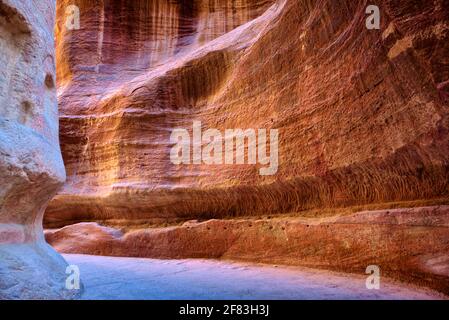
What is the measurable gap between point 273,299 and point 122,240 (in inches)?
179

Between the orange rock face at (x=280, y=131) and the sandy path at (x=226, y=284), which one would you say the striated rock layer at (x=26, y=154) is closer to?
the sandy path at (x=226, y=284)

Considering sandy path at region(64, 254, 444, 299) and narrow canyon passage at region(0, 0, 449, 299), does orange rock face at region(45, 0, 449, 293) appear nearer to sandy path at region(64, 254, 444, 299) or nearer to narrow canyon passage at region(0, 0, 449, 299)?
narrow canyon passage at region(0, 0, 449, 299)

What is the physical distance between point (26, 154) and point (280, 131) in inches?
144

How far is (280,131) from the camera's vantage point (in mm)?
5406

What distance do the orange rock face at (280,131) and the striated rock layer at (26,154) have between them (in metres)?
3.12

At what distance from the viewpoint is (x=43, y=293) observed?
2662mm

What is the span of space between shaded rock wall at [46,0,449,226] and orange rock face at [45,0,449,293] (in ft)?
0.07

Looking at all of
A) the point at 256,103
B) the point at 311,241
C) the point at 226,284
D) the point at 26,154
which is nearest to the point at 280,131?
the point at 256,103

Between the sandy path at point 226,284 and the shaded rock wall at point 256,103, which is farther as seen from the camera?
the shaded rock wall at point 256,103

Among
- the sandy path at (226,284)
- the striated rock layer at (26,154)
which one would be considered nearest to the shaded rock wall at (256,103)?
the sandy path at (226,284)

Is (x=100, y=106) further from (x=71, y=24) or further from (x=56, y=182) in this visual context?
(x=56, y=182)

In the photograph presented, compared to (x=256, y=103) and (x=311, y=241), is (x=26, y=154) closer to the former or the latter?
(x=311, y=241)

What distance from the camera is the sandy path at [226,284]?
10.2ft
